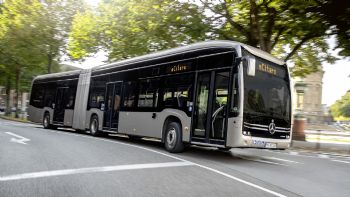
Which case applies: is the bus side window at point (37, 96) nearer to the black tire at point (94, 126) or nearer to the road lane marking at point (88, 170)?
the black tire at point (94, 126)

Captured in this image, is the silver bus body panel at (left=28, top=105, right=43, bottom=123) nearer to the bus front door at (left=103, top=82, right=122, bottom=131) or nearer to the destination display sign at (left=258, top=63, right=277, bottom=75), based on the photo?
the bus front door at (left=103, top=82, right=122, bottom=131)

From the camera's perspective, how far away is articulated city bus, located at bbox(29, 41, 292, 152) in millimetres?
9766

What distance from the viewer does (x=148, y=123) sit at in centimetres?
1327

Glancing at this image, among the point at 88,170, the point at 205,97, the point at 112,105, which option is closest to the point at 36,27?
the point at 112,105

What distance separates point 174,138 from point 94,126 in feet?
23.8

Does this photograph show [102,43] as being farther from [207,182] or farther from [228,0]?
[207,182]

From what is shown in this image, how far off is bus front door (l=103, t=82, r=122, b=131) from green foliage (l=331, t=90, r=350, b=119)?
88.1 metres

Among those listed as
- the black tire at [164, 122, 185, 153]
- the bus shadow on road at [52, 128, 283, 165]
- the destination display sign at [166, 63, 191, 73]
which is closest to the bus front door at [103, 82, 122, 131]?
the bus shadow on road at [52, 128, 283, 165]

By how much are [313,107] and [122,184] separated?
72.6m

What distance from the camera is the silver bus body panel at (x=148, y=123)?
11297 millimetres

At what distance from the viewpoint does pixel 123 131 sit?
15.0m

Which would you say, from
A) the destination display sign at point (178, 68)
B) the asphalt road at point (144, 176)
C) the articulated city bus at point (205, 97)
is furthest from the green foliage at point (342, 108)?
the asphalt road at point (144, 176)

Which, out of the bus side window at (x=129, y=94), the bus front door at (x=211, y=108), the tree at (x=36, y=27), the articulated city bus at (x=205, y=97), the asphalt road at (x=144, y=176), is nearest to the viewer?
the asphalt road at (x=144, y=176)

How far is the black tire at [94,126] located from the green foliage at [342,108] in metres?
87.3
